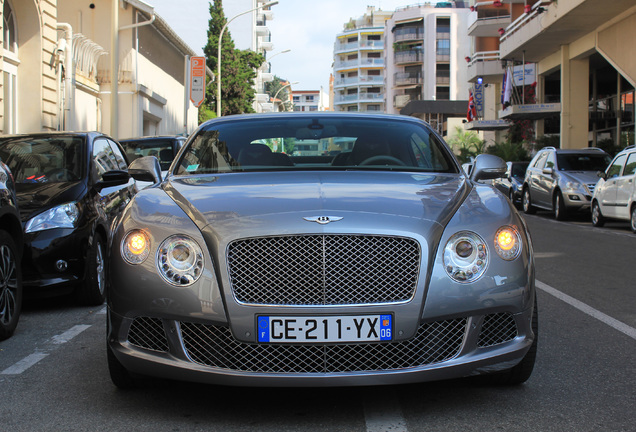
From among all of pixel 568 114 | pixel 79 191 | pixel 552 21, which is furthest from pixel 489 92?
pixel 79 191

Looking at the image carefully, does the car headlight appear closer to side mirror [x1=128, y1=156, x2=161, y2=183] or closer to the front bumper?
side mirror [x1=128, y1=156, x2=161, y2=183]

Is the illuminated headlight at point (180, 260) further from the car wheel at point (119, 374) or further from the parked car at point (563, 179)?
the parked car at point (563, 179)

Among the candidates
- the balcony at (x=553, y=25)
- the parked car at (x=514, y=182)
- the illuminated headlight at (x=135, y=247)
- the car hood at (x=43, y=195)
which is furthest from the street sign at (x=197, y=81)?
the illuminated headlight at (x=135, y=247)

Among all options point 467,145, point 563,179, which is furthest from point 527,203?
point 467,145

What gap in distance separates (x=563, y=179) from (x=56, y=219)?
15.2m

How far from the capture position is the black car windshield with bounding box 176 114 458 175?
515 cm

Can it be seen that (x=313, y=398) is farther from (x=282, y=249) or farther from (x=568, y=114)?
(x=568, y=114)

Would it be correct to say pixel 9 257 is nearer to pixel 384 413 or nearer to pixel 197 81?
pixel 384 413

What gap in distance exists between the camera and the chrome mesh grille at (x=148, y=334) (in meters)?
3.73

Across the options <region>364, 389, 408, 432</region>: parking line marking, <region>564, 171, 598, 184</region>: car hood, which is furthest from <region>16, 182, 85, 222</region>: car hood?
<region>564, 171, 598, 184</region>: car hood

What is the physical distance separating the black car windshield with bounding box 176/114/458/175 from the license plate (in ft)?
5.31

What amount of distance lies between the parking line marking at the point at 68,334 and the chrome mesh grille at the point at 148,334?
195cm

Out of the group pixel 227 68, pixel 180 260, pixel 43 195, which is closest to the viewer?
pixel 180 260

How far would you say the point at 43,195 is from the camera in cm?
702
